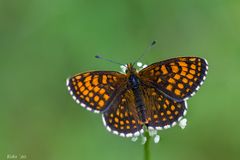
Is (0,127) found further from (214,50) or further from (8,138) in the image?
(214,50)

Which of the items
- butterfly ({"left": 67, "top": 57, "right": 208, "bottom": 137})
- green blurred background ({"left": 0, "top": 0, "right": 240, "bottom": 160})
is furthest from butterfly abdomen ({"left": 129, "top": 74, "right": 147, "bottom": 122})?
green blurred background ({"left": 0, "top": 0, "right": 240, "bottom": 160})

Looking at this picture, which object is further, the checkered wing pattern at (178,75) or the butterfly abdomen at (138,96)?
the checkered wing pattern at (178,75)

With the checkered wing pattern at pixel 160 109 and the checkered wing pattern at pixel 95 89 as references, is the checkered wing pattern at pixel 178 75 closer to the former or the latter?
the checkered wing pattern at pixel 160 109

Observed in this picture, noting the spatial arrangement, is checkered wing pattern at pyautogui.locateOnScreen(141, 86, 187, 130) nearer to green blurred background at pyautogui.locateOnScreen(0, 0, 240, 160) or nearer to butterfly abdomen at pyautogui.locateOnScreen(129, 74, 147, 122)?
butterfly abdomen at pyautogui.locateOnScreen(129, 74, 147, 122)

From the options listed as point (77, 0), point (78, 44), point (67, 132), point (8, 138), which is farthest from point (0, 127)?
point (77, 0)

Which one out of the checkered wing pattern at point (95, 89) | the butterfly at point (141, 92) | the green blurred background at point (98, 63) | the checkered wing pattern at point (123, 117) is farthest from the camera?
the green blurred background at point (98, 63)

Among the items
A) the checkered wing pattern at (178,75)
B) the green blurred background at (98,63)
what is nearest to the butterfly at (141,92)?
the checkered wing pattern at (178,75)

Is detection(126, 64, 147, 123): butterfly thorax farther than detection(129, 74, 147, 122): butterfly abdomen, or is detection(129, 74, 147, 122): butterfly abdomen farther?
detection(126, 64, 147, 123): butterfly thorax
